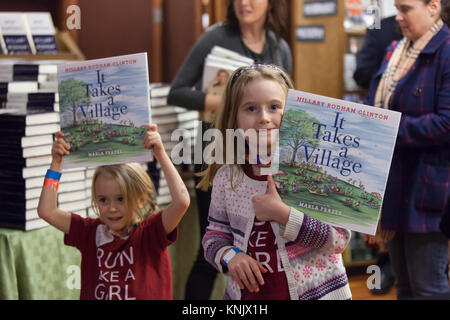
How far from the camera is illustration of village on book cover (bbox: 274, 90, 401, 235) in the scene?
113 cm

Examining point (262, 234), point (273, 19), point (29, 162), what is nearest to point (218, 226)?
point (262, 234)

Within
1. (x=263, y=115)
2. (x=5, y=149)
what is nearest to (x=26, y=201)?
(x=5, y=149)

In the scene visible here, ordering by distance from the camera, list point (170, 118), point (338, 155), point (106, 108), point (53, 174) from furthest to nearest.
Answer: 1. point (170, 118)
2. point (53, 174)
3. point (106, 108)
4. point (338, 155)

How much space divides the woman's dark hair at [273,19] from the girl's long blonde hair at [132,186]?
0.74 metres

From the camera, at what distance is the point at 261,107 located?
129 centimetres

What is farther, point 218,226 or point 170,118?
point 170,118

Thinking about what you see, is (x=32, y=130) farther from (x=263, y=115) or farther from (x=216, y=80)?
(x=263, y=115)

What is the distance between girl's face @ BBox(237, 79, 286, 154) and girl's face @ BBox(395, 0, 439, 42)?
0.56m

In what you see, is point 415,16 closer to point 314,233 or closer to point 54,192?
point 314,233

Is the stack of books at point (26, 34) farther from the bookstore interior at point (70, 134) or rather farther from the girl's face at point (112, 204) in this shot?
the girl's face at point (112, 204)

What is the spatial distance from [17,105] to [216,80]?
0.72 m

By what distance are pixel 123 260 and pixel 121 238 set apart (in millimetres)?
65
